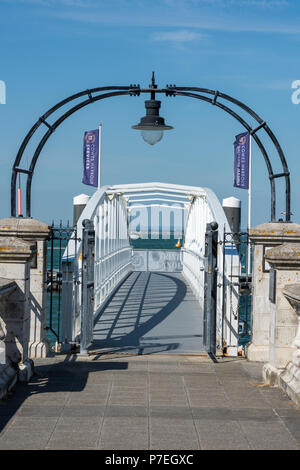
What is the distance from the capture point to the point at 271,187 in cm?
1019

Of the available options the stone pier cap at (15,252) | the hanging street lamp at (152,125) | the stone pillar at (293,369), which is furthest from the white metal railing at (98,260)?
the stone pillar at (293,369)

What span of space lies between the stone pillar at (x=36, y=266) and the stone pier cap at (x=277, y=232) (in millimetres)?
2953

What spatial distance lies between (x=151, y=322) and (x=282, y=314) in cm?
567

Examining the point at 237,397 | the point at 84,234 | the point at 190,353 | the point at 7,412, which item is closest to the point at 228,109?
the point at 84,234

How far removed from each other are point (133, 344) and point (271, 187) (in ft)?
10.5

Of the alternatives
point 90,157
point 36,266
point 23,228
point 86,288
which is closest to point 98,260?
point 86,288

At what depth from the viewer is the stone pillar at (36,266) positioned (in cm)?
1001

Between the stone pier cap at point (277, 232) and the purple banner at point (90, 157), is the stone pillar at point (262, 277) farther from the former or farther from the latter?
the purple banner at point (90, 157)

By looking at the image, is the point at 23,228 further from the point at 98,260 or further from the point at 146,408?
the point at 98,260

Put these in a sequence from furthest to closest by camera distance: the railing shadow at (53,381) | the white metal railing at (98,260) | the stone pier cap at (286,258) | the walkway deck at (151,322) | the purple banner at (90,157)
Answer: the purple banner at (90,157), the walkway deck at (151,322), the white metal railing at (98,260), the stone pier cap at (286,258), the railing shadow at (53,381)

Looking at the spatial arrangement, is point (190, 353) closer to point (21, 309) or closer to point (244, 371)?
point (244, 371)

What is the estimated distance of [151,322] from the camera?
1373cm

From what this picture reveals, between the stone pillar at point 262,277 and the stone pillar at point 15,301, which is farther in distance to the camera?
the stone pillar at point 262,277

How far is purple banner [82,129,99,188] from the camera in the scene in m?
26.5
